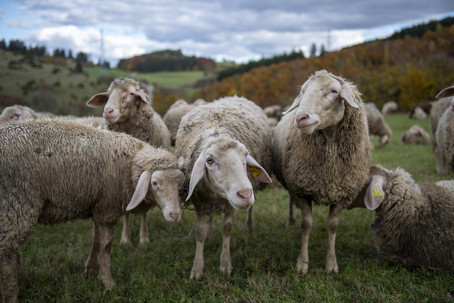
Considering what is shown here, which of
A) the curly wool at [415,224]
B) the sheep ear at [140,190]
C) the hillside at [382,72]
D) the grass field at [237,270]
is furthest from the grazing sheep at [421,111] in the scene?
the sheep ear at [140,190]

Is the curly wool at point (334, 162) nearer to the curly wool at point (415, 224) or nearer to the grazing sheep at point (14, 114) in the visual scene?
the curly wool at point (415, 224)

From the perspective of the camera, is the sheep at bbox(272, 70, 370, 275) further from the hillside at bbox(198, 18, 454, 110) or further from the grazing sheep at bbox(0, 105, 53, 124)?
the hillside at bbox(198, 18, 454, 110)

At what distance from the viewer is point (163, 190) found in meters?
3.32

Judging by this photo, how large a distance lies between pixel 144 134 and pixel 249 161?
243 cm

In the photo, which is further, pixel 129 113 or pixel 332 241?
pixel 129 113

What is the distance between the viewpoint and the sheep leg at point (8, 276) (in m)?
2.92

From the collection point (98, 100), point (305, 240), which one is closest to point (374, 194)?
point (305, 240)

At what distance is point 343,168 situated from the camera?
150 inches

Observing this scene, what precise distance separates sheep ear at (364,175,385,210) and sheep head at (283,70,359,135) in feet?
3.12

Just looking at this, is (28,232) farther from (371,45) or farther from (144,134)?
(371,45)

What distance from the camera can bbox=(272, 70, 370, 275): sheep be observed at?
3537 mm

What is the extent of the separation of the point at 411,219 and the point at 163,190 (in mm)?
2979

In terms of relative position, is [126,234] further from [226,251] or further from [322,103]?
[322,103]

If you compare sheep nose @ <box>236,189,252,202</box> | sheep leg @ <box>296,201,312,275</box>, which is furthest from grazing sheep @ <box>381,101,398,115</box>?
sheep nose @ <box>236,189,252,202</box>
